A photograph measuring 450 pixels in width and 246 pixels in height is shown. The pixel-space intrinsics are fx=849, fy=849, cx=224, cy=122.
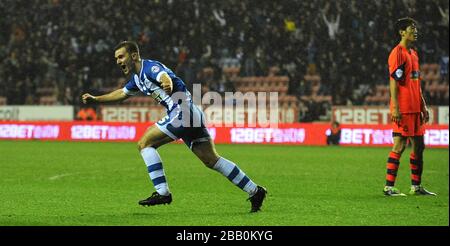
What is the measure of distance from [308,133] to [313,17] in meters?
4.57

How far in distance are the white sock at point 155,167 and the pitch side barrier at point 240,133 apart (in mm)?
17182

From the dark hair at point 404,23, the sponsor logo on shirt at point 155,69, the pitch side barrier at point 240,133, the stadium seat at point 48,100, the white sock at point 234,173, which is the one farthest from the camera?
the stadium seat at point 48,100

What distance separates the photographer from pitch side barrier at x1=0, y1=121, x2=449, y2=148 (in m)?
26.1

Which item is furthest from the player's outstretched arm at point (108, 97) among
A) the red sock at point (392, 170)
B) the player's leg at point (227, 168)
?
the red sock at point (392, 170)

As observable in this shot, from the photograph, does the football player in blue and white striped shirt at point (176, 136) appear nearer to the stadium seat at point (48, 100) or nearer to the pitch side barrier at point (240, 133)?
the pitch side barrier at point (240, 133)

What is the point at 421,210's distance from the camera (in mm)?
9773

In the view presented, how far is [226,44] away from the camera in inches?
1236

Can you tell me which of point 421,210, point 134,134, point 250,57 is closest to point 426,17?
point 250,57

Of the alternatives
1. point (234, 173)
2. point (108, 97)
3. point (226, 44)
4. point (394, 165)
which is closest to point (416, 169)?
point (394, 165)

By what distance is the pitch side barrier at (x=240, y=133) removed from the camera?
2611cm

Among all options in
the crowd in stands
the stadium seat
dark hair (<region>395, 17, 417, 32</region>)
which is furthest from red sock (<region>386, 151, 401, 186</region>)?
the stadium seat

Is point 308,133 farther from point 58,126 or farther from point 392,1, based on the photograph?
point 58,126

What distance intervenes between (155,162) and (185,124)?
553 mm

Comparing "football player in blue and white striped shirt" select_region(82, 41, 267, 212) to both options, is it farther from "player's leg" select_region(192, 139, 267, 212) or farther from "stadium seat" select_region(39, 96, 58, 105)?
"stadium seat" select_region(39, 96, 58, 105)
